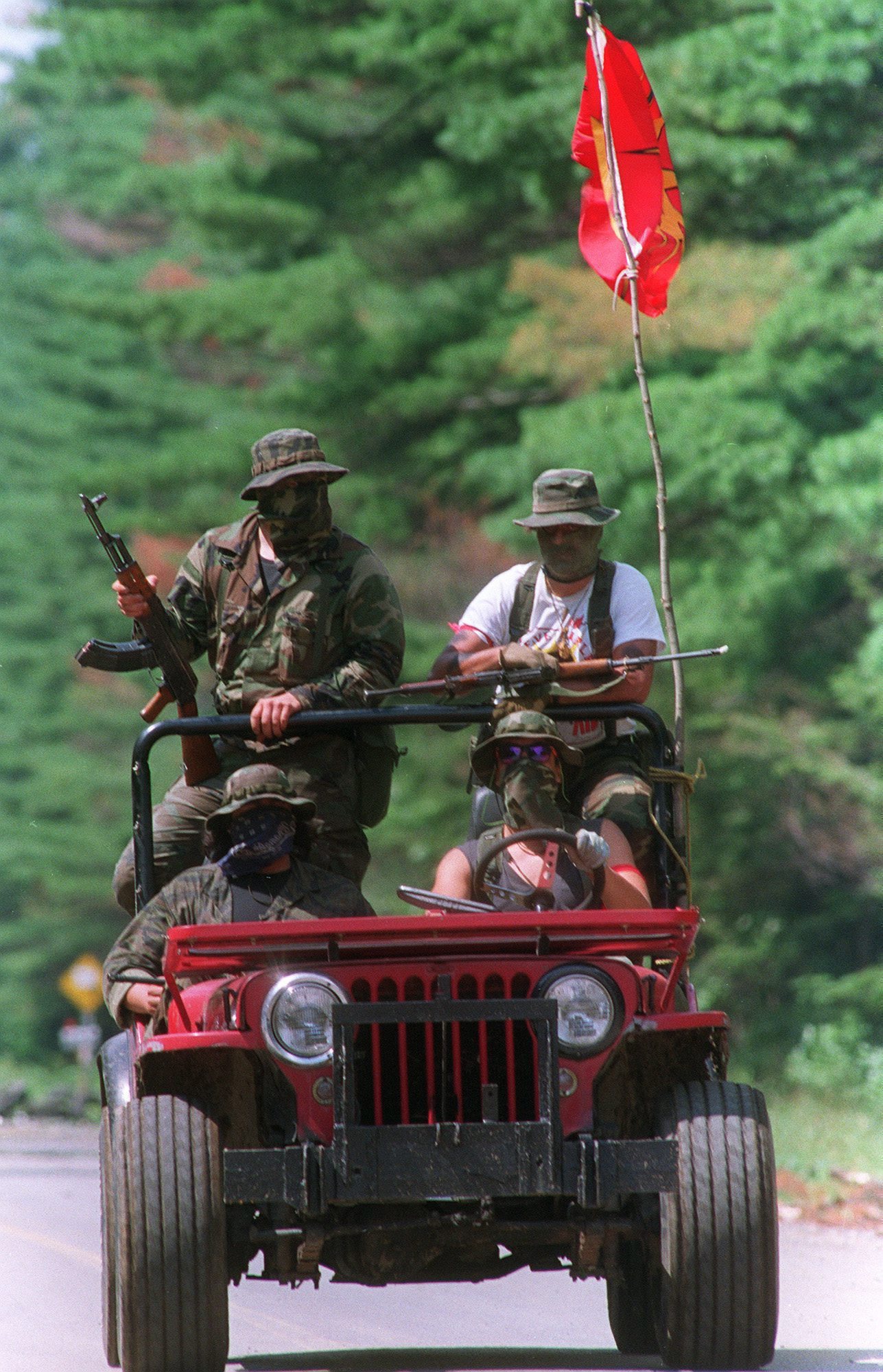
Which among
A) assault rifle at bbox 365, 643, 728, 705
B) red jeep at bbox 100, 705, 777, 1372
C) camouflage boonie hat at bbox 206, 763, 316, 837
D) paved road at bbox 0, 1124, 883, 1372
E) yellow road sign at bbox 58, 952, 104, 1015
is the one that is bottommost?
paved road at bbox 0, 1124, 883, 1372

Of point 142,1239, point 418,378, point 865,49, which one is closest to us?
point 142,1239

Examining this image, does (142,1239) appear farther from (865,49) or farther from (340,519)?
(340,519)

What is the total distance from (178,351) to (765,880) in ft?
52.4

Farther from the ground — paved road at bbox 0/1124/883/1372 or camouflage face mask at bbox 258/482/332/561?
camouflage face mask at bbox 258/482/332/561

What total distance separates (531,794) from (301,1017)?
120 centimetres

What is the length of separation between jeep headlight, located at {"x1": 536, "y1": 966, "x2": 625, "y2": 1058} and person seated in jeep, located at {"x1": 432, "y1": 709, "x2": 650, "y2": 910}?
0.72 metres

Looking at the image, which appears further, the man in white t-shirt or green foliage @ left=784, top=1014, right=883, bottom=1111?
green foliage @ left=784, top=1014, right=883, bottom=1111

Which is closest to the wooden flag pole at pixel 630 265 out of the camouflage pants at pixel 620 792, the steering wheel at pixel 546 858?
the camouflage pants at pixel 620 792

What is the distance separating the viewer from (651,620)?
764 centimetres

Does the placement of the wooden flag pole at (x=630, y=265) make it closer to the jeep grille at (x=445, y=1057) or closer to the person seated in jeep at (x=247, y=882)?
the person seated in jeep at (x=247, y=882)

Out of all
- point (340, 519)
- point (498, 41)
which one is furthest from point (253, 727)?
point (340, 519)

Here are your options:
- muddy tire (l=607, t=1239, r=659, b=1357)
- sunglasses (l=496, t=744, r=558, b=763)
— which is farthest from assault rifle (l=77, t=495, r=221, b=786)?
muddy tire (l=607, t=1239, r=659, b=1357)

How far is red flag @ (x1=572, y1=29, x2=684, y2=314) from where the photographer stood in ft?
32.6

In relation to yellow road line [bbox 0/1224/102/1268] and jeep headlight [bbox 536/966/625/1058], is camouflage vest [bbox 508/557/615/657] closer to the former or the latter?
jeep headlight [bbox 536/966/625/1058]
